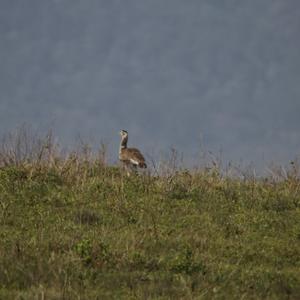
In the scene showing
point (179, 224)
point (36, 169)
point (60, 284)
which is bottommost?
point (60, 284)

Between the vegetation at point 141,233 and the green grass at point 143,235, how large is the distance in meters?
0.02

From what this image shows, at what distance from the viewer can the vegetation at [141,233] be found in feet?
29.5

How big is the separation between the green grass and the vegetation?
0.07ft

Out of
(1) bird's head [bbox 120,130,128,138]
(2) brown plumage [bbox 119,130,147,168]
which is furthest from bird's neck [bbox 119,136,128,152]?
(2) brown plumage [bbox 119,130,147,168]

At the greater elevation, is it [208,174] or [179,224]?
[208,174]

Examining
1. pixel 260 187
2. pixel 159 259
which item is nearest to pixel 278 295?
pixel 159 259

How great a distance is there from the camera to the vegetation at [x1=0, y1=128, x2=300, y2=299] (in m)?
8.99

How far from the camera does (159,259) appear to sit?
10219 mm

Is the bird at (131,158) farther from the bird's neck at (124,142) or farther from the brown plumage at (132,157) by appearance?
the bird's neck at (124,142)

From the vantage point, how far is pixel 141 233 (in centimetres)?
1212

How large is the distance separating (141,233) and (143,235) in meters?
0.36

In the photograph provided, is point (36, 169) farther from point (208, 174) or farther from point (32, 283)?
point (32, 283)

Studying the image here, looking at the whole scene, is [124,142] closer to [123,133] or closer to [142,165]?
[123,133]

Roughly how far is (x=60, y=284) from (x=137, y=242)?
2.73 m
